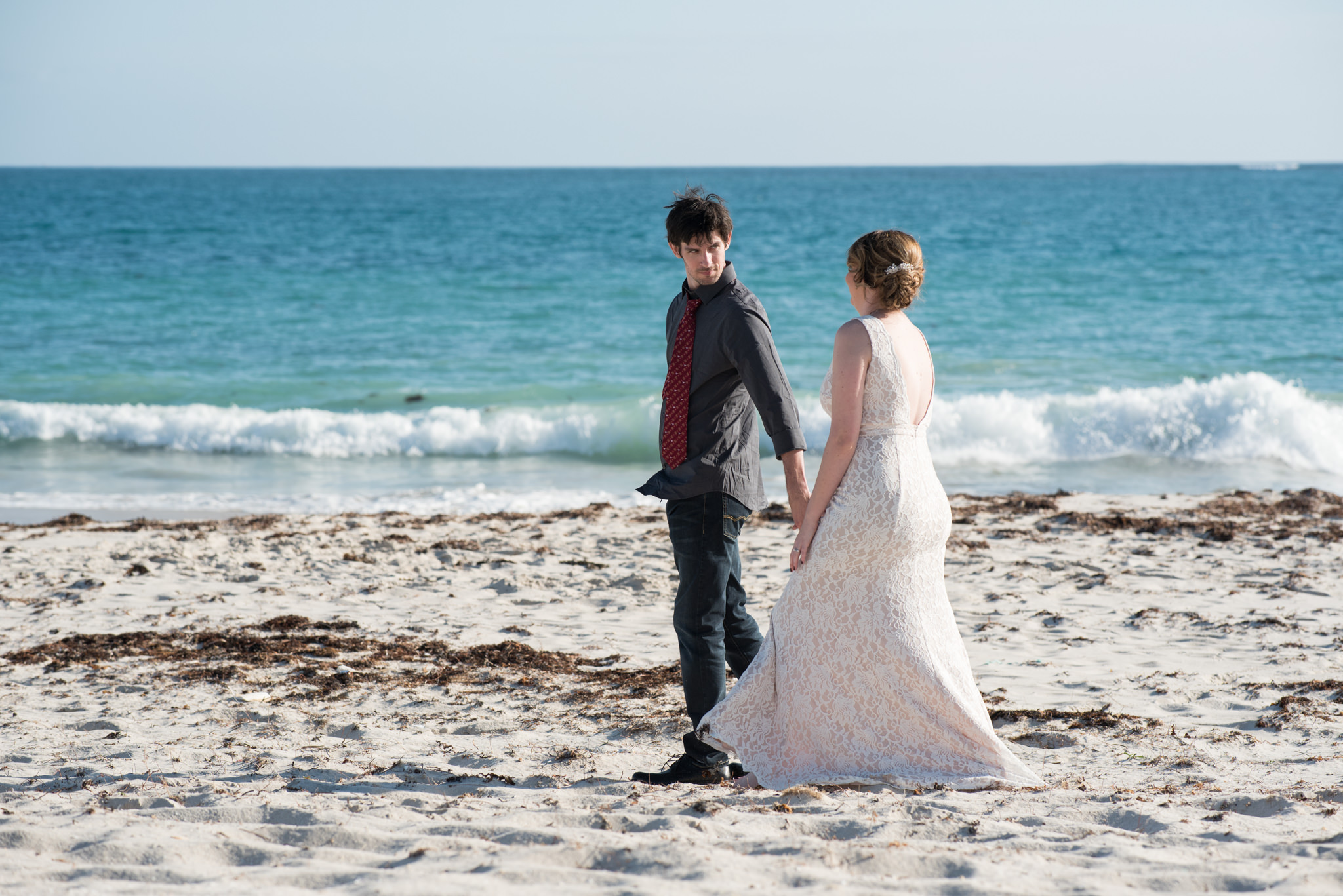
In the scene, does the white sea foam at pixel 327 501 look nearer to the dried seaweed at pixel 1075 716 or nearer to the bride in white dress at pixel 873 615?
the dried seaweed at pixel 1075 716

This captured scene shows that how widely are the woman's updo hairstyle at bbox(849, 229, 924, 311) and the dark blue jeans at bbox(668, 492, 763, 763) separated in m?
0.82

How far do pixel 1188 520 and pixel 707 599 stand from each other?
5.79 meters

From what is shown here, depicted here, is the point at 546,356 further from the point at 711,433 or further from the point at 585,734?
the point at 711,433

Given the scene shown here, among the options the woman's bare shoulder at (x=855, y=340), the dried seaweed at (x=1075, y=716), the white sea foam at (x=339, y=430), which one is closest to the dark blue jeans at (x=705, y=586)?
the woman's bare shoulder at (x=855, y=340)

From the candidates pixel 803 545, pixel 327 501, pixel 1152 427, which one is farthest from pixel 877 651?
pixel 1152 427

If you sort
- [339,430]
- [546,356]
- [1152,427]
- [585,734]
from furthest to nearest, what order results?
[546,356] < [339,430] < [1152,427] < [585,734]

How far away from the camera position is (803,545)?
10.3 ft

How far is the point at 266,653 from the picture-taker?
4.98 metres

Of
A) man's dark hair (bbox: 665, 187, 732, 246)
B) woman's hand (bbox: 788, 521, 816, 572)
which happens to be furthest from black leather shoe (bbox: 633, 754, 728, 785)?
man's dark hair (bbox: 665, 187, 732, 246)

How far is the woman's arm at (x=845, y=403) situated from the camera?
3.02 m

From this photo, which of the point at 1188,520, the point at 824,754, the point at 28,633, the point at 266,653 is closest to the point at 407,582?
the point at 266,653

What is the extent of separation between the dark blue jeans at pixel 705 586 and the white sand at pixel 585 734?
346 mm

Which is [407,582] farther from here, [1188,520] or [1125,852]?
[1188,520]

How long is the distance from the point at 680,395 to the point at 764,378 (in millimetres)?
318
